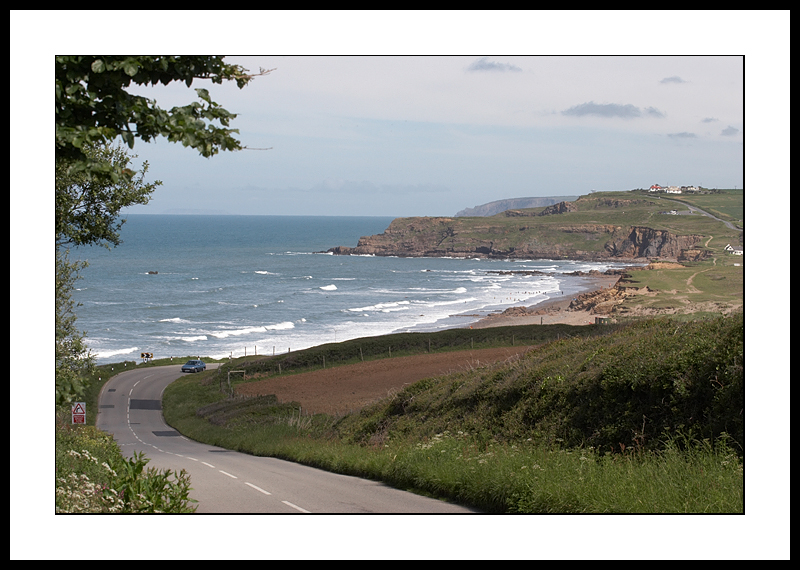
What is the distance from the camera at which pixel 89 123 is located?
607cm

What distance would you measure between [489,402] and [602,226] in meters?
185

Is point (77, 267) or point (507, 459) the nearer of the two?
point (507, 459)

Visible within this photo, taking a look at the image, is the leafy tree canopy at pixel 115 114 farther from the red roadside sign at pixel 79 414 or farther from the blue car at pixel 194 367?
the blue car at pixel 194 367

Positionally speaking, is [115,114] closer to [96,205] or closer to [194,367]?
[96,205]

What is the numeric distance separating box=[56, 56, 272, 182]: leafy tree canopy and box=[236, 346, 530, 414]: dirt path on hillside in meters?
23.5

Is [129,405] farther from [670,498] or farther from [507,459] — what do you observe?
[670,498]

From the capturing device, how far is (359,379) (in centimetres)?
3816

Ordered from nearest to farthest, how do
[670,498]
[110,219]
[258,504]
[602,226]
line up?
[670,498]
[258,504]
[110,219]
[602,226]

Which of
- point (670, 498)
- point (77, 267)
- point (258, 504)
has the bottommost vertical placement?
point (258, 504)

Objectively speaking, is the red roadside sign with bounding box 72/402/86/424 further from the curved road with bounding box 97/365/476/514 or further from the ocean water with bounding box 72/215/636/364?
the ocean water with bounding box 72/215/636/364

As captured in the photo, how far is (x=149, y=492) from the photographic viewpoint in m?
7.42

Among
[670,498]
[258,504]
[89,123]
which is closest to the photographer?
[89,123]
